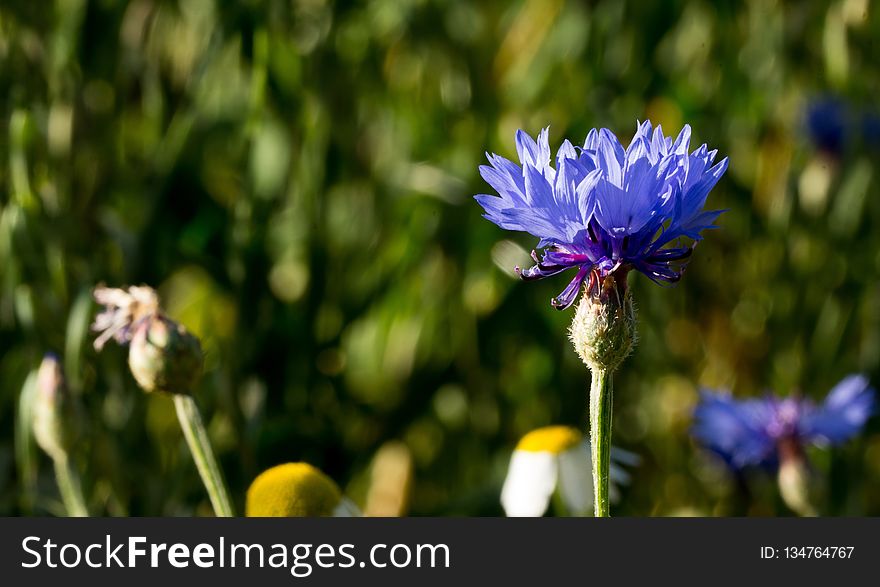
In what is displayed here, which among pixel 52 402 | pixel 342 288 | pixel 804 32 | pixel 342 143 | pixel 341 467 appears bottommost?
pixel 52 402

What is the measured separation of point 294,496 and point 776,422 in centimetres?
54

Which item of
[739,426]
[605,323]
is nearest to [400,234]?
[739,426]

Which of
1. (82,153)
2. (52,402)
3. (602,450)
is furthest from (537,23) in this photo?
(602,450)

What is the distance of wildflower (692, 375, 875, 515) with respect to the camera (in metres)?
1.06

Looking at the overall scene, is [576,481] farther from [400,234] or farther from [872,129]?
[872,129]

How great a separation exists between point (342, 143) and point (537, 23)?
405mm

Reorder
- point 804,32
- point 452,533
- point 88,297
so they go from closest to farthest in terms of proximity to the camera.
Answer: point 452,533
point 88,297
point 804,32

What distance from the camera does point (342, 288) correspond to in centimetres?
130

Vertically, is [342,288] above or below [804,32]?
below

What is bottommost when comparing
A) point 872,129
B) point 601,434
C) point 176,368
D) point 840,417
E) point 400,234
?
point 601,434

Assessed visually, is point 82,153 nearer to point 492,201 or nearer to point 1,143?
point 1,143

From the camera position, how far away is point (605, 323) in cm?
59

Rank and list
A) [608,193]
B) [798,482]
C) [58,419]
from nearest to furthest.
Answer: [608,193], [58,419], [798,482]

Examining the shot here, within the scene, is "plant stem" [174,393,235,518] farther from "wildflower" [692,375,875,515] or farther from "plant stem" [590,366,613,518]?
"wildflower" [692,375,875,515]
